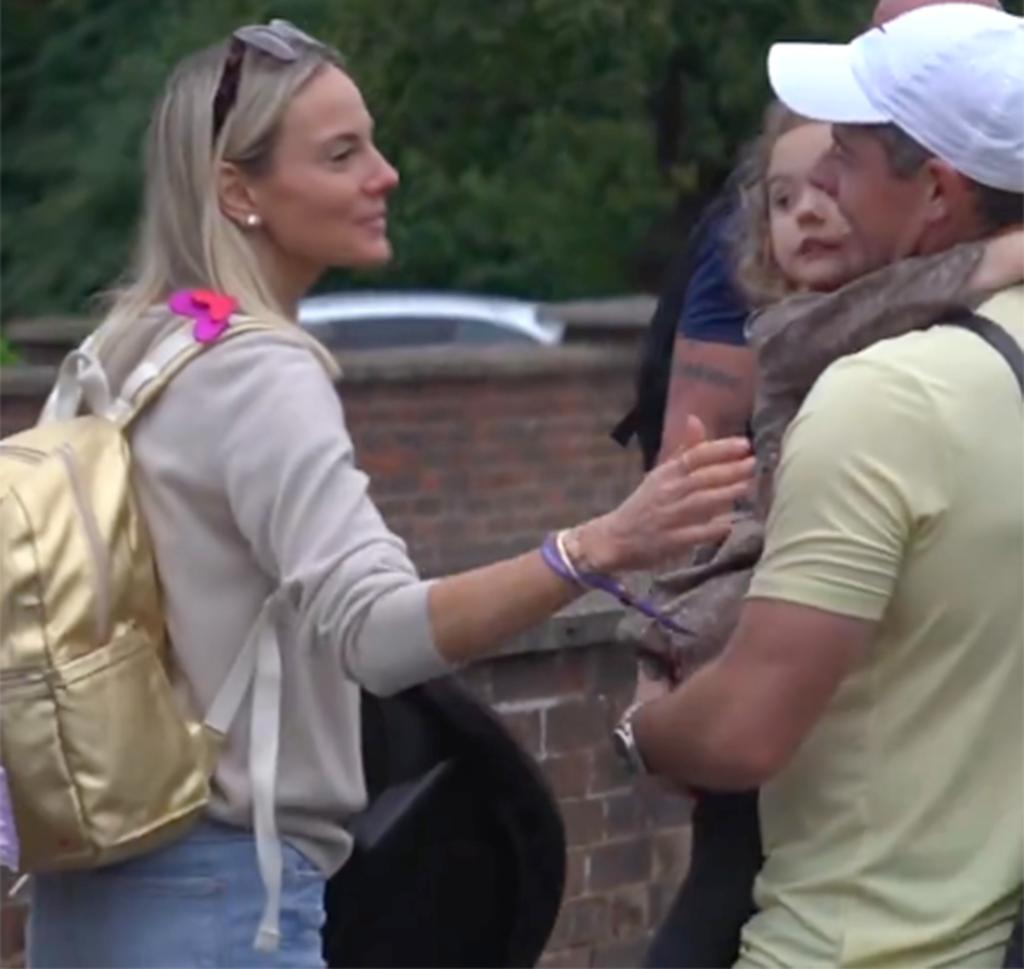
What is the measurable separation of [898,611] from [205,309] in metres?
0.95

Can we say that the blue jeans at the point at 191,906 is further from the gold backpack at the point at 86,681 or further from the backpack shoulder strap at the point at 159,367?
the backpack shoulder strap at the point at 159,367

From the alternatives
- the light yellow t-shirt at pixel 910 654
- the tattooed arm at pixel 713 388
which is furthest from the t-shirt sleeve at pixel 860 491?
the tattooed arm at pixel 713 388

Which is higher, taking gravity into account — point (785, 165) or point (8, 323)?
point (785, 165)

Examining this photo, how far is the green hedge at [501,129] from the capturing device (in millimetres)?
12086

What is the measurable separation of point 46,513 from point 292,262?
43 cm

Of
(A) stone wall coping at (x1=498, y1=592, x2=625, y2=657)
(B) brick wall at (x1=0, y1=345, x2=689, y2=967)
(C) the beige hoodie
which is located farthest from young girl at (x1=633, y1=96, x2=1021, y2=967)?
(B) brick wall at (x1=0, y1=345, x2=689, y2=967)

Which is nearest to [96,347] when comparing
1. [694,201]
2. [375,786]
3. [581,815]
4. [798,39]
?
[375,786]

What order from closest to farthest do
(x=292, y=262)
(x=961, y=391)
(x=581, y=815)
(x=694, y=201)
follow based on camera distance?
1. (x=961, y=391)
2. (x=292, y=262)
3. (x=581, y=815)
4. (x=694, y=201)

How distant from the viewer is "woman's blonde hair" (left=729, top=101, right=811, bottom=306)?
145 inches

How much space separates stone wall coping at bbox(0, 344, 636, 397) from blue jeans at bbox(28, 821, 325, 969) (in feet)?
21.9

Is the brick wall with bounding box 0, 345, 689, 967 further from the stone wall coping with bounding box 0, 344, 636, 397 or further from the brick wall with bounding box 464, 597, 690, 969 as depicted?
the brick wall with bounding box 464, 597, 690, 969

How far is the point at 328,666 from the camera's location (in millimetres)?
3334

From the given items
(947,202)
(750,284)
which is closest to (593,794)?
(750,284)

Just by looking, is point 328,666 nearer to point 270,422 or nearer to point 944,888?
point 270,422
